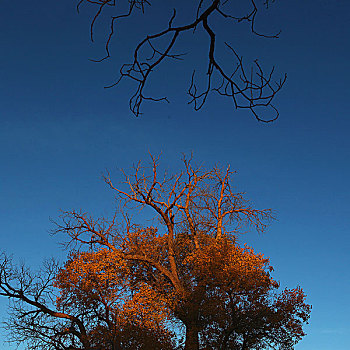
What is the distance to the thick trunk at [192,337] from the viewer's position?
22.9 m

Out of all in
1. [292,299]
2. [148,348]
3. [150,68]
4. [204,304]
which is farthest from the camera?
Answer: [292,299]

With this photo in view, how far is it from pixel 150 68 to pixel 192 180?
2775 cm

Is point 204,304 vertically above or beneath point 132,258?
beneath

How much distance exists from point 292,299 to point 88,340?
11.4 metres

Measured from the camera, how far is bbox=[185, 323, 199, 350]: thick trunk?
22.9 m

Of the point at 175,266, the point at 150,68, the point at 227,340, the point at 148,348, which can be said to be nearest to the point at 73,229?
the point at 175,266

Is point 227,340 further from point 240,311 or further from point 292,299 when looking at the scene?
point 292,299

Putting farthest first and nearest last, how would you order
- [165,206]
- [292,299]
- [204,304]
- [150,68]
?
1. [165,206]
2. [292,299]
3. [204,304]
4. [150,68]

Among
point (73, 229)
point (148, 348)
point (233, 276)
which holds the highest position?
point (73, 229)

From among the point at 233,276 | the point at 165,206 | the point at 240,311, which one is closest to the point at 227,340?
the point at 240,311

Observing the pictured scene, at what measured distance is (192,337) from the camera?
77.0 ft

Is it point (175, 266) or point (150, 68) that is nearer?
point (150, 68)

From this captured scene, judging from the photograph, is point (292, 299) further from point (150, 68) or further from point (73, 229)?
point (150, 68)

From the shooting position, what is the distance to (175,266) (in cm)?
2788
